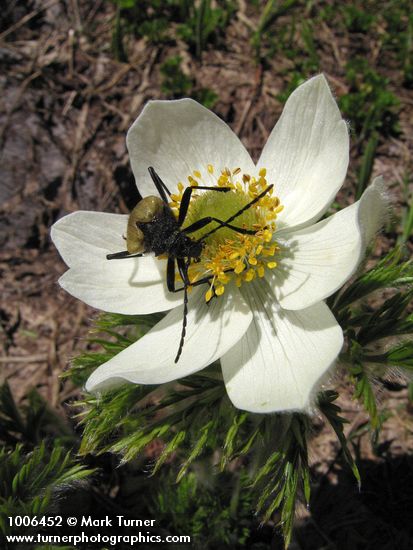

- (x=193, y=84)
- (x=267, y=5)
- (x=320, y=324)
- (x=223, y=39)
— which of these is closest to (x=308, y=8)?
(x=267, y=5)

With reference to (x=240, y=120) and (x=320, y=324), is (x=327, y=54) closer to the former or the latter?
(x=240, y=120)

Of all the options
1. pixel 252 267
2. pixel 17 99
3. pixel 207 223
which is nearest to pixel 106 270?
pixel 207 223

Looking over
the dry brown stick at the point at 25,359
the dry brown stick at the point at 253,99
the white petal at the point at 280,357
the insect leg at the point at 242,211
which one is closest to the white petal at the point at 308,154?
the insect leg at the point at 242,211

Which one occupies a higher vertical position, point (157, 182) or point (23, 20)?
point (23, 20)

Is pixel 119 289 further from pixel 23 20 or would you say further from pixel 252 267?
pixel 23 20

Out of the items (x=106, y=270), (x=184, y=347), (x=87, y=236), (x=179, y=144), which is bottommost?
(x=184, y=347)

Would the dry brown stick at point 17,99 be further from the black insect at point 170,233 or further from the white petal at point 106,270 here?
the black insect at point 170,233

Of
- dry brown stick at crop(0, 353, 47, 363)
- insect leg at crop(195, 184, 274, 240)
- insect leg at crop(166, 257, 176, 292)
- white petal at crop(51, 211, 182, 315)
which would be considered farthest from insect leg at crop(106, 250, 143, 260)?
dry brown stick at crop(0, 353, 47, 363)

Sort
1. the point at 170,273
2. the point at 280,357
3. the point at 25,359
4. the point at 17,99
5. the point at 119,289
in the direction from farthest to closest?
1. the point at 17,99
2. the point at 25,359
3. the point at 119,289
4. the point at 170,273
5. the point at 280,357
